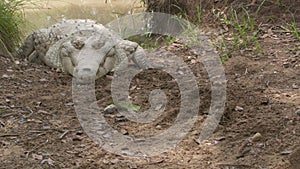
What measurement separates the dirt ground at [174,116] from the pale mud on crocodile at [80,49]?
21cm

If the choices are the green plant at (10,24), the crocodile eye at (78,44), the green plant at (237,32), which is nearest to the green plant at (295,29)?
the green plant at (237,32)

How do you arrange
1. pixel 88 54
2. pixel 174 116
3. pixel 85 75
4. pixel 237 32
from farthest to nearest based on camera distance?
pixel 237 32
pixel 88 54
pixel 85 75
pixel 174 116

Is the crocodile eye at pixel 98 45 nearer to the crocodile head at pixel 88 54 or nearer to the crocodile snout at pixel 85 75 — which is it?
the crocodile head at pixel 88 54

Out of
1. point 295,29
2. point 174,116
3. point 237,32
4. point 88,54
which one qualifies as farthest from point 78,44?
point 295,29

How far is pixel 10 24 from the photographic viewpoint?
16.5ft

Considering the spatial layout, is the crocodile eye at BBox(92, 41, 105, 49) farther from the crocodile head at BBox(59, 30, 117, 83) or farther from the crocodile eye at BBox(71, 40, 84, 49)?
the crocodile eye at BBox(71, 40, 84, 49)

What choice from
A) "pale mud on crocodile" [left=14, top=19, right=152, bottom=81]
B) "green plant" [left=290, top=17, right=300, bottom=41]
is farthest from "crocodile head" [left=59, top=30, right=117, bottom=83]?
"green plant" [left=290, top=17, right=300, bottom=41]

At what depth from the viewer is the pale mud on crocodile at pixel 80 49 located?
462cm

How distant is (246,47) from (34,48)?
2495 millimetres

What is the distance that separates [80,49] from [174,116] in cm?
176

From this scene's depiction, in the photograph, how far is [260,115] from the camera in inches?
125

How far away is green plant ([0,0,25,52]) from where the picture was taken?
4.94 metres

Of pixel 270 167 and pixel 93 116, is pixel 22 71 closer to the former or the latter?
pixel 93 116

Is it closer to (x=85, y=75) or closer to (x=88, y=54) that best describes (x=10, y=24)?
(x=88, y=54)
